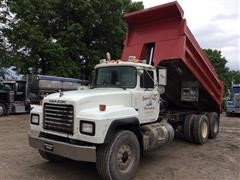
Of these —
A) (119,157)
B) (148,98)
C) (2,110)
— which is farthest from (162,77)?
(2,110)

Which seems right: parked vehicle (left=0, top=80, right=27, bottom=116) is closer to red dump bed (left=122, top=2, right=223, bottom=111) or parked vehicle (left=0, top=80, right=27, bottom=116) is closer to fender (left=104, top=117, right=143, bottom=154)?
red dump bed (left=122, top=2, right=223, bottom=111)

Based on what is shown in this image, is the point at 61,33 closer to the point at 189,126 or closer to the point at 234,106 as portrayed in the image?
the point at 234,106

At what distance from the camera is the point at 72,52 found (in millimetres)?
24312

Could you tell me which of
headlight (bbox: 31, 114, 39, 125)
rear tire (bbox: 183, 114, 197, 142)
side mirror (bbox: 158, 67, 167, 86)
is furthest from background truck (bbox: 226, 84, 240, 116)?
headlight (bbox: 31, 114, 39, 125)

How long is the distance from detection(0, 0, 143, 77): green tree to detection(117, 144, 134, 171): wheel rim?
17785mm

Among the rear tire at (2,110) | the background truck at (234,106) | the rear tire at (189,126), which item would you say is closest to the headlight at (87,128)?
the rear tire at (189,126)

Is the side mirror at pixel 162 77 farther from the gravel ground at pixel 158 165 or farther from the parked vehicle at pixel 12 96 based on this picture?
the parked vehicle at pixel 12 96

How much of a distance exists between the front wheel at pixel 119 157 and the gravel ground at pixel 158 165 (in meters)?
0.44

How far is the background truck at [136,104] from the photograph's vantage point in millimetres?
5461

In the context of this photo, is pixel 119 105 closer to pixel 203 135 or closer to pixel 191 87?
pixel 191 87

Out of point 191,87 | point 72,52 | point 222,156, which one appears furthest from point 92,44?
point 222,156

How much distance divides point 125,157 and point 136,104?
4.24 ft

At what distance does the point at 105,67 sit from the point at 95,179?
276 cm

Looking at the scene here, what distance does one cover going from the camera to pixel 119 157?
573cm
